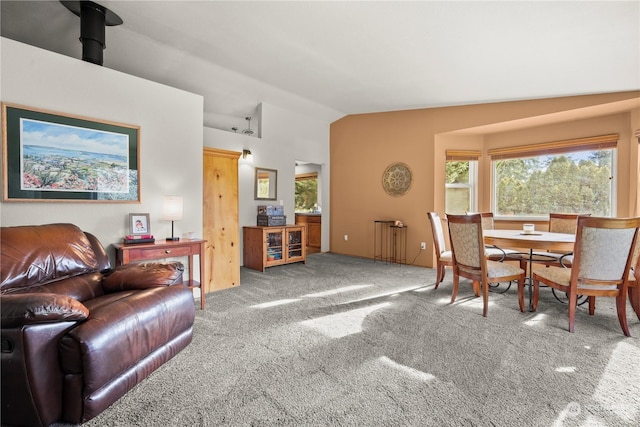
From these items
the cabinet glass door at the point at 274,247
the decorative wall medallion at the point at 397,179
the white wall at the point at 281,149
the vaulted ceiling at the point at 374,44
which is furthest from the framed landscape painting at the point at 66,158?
the decorative wall medallion at the point at 397,179

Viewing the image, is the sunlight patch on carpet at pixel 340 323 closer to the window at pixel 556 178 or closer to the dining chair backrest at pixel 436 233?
the dining chair backrest at pixel 436 233

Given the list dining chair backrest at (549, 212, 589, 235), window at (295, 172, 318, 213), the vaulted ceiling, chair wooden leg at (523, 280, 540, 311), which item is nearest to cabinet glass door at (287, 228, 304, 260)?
window at (295, 172, 318, 213)

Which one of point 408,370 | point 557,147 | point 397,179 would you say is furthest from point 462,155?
point 408,370

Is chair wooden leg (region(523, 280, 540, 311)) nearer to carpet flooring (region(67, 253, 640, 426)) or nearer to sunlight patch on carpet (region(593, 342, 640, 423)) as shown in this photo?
carpet flooring (region(67, 253, 640, 426))

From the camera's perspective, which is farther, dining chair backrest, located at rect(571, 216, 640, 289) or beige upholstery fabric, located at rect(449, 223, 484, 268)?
beige upholstery fabric, located at rect(449, 223, 484, 268)

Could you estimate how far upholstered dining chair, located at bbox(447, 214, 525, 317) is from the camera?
115 inches

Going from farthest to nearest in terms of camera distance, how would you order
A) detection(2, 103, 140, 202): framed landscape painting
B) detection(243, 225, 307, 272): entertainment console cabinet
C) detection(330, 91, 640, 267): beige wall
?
detection(243, 225, 307, 272): entertainment console cabinet < detection(330, 91, 640, 267): beige wall < detection(2, 103, 140, 202): framed landscape painting

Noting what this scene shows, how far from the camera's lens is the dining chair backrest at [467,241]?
2.94 metres

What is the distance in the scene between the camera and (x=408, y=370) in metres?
1.94

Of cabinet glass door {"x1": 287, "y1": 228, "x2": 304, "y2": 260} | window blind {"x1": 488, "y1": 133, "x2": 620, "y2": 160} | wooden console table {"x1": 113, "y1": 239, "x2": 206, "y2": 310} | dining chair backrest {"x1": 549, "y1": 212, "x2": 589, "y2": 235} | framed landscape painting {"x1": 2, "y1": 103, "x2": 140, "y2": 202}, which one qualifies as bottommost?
cabinet glass door {"x1": 287, "y1": 228, "x2": 304, "y2": 260}

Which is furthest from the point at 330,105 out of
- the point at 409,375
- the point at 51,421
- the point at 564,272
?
the point at 51,421

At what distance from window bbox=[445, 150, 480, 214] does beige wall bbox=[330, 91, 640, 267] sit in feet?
0.44

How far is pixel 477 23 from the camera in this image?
2.64 metres

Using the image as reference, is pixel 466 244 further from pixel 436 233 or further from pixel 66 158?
pixel 66 158
